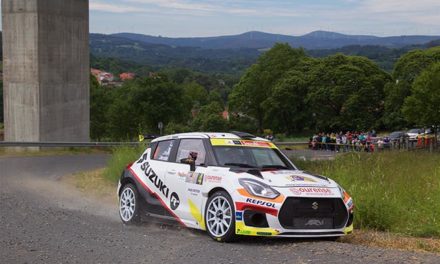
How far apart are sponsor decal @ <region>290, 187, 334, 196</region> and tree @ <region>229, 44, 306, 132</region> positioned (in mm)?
82625

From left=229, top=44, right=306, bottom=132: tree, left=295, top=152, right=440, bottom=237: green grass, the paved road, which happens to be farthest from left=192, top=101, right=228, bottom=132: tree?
the paved road

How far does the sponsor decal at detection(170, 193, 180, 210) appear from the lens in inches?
411

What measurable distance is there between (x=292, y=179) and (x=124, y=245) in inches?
99.7

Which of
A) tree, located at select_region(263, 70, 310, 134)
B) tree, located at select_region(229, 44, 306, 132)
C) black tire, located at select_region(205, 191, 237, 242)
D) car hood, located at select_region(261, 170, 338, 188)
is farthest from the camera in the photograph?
tree, located at select_region(229, 44, 306, 132)

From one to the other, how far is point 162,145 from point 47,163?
1510cm

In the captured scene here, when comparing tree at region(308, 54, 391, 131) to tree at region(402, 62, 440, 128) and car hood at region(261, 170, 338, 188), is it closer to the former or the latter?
tree at region(402, 62, 440, 128)

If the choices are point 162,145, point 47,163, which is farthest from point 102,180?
point 162,145

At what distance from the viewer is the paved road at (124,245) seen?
7777 millimetres

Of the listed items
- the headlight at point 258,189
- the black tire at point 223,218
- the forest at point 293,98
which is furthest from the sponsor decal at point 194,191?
the forest at point 293,98

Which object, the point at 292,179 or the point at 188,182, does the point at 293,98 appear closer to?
the point at 188,182

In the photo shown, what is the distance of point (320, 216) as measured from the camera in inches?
356

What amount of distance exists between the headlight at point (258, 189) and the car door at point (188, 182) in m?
0.98

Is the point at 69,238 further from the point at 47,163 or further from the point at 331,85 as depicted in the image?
the point at 331,85

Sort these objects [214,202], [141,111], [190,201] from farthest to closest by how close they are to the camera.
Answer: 1. [141,111]
2. [190,201]
3. [214,202]
